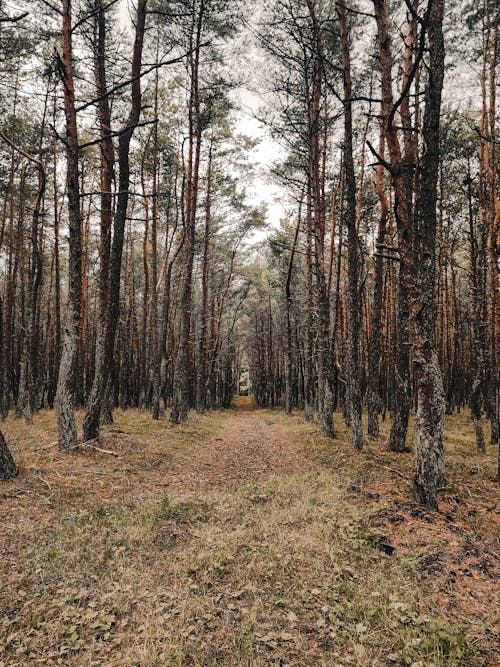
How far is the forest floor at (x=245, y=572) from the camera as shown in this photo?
2590 mm

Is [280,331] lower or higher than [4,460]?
higher

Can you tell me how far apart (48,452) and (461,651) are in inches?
287

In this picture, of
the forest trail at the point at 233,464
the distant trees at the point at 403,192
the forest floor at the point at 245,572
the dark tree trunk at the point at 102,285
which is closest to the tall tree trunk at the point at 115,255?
the dark tree trunk at the point at 102,285

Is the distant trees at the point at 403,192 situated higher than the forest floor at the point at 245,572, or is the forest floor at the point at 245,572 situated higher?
the distant trees at the point at 403,192

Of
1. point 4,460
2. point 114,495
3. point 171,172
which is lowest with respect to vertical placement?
point 114,495

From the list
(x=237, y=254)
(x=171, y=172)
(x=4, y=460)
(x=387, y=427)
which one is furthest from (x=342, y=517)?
(x=237, y=254)

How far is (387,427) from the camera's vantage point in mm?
14523

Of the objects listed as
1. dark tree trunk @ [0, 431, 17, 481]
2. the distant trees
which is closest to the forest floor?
dark tree trunk @ [0, 431, 17, 481]

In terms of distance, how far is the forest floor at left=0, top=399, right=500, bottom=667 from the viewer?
2.59 m

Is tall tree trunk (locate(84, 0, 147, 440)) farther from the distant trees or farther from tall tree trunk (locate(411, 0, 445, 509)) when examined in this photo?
tall tree trunk (locate(411, 0, 445, 509))

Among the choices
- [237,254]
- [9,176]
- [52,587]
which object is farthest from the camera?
[237,254]

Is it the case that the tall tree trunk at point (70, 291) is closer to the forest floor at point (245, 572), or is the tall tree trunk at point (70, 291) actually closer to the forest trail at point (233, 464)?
the forest floor at point (245, 572)

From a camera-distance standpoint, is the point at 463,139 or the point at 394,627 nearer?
the point at 394,627

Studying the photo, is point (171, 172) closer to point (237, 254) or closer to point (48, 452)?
point (237, 254)
